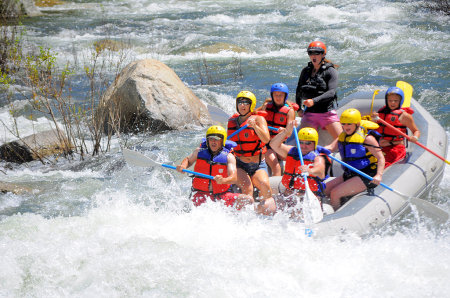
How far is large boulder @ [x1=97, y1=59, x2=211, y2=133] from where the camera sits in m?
8.23

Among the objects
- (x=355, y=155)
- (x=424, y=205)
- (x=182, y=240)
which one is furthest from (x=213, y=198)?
(x=424, y=205)

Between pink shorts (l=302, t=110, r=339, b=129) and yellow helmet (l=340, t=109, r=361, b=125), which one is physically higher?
yellow helmet (l=340, t=109, r=361, b=125)

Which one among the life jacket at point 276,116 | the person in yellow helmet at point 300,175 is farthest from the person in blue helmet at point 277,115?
the person in yellow helmet at point 300,175

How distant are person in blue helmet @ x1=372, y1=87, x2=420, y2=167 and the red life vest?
1897 millimetres

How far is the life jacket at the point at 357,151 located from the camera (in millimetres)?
5148

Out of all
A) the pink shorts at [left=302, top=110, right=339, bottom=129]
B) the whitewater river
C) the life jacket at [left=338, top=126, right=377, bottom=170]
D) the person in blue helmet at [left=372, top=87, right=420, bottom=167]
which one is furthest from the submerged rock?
the person in blue helmet at [left=372, top=87, right=420, bottom=167]

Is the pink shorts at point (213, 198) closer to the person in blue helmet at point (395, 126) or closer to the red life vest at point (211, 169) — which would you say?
the red life vest at point (211, 169)

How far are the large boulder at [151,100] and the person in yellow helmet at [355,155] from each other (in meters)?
3.76

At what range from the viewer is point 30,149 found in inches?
294

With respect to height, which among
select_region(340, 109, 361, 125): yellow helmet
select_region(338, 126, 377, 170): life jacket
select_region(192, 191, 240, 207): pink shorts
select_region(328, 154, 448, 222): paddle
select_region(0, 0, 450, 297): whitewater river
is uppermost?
select_region(340, 109, 361, 125): yellow helmet

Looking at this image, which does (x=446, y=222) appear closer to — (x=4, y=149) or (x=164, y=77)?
(x=164, y=77)

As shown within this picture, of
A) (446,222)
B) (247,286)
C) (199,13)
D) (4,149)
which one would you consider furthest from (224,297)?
(199,13)

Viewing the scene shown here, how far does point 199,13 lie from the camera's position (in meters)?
18.8

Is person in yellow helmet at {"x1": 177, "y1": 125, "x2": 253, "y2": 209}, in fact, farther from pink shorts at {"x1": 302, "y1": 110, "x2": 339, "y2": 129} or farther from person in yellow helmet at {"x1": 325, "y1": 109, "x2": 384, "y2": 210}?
pink shorts at {"x1": 302, "y1": 110, "x2": 339, "y2": 129}
